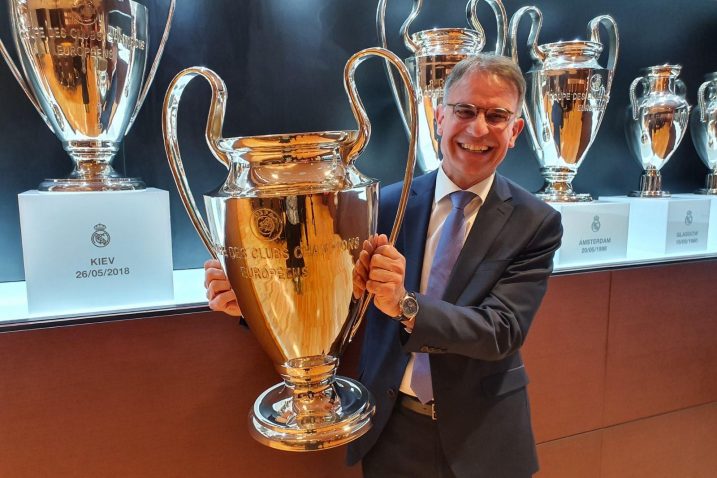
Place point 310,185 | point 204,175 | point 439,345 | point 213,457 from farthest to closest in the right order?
1. point 204,175
2. point 213,457
3. point 439,345
4. point 310,185

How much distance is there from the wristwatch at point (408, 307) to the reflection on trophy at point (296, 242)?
7 centimetres

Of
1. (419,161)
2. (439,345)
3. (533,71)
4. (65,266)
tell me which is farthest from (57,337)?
(533,71)

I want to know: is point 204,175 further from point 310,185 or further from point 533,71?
point 533,71

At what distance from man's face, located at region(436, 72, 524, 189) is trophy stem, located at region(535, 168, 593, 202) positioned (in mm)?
591

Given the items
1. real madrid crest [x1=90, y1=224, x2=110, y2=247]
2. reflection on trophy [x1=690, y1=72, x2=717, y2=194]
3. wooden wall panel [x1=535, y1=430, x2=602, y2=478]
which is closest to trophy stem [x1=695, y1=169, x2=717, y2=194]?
reflection on trophy [x1=690, y1=72, x2=717, y2=194]

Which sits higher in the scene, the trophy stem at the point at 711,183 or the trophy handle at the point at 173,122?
the trophy handle at the point at 173,122

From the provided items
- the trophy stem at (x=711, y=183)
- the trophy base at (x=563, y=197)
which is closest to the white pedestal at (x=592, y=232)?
the trophy base at (x=563, y=197)

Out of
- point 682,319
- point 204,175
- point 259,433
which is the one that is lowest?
point 682,319

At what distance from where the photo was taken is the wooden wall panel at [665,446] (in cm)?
150

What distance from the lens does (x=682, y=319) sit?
1506 millimetres

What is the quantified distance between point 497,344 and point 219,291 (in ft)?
1.44

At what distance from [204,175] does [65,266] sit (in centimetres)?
49

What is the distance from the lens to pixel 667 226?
1.53m

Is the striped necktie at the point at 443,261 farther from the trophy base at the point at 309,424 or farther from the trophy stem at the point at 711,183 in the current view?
the trophy stem at the point at 711,183
